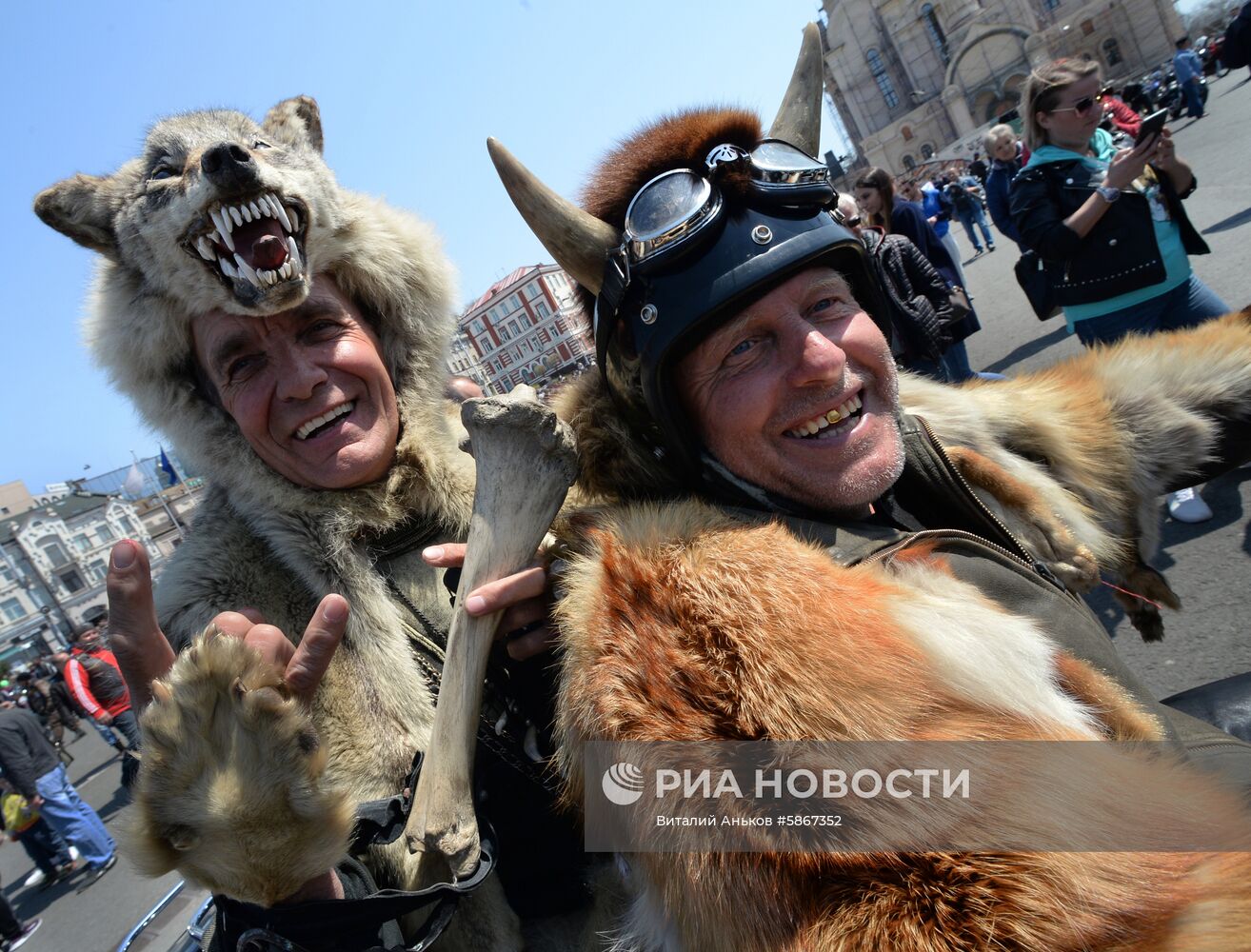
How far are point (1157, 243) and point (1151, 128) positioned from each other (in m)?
0.52

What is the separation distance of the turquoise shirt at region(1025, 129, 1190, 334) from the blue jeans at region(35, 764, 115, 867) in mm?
9813

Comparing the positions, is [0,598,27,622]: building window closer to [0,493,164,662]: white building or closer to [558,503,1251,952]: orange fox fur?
[0,493,164,662]: white building

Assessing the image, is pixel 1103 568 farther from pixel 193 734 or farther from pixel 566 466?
pixel 193 734

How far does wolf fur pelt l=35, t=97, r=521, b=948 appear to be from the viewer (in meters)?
1.66

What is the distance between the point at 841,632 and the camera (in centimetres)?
109

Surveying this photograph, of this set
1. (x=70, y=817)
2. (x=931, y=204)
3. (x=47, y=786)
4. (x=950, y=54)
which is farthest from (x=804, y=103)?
(x=950, y=54)

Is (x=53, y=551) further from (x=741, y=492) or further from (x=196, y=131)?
(x=741, y=492)

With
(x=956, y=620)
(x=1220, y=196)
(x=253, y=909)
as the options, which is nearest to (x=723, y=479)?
(x=956, y=620)

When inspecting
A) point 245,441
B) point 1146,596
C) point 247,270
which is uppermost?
point 247,270

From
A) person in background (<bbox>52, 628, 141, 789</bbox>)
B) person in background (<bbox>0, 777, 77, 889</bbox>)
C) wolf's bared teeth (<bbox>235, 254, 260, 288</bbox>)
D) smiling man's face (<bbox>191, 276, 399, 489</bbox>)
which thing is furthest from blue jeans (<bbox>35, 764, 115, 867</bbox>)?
wolf's bared teeth (<bbox>235, 254, 260, 288</bbox>)

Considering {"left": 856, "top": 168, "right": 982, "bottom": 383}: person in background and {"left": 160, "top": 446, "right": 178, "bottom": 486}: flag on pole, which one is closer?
{"left": 856, "top": 168, "right": 982, "bottom": 383}: person in background

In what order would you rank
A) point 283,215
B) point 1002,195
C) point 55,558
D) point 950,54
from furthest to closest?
1. point 950,54
2. point 55,558
3. point 1002,195
4. point 283,215

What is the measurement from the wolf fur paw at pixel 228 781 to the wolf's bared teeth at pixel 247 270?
2.92 ft

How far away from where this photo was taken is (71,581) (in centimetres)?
5888
